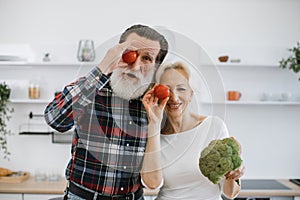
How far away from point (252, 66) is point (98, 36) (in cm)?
115

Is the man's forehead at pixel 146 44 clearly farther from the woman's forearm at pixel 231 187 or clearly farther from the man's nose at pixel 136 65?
the woman's forearm at pixel 231 187

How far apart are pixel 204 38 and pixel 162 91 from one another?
202cm

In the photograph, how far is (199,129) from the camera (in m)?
0.97

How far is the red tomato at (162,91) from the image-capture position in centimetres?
85

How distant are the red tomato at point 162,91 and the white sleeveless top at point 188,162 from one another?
13 centimetres

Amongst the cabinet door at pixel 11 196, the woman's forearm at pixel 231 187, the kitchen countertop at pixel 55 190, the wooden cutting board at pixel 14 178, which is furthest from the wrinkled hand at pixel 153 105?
the wooden cutting board at pixel 14 178

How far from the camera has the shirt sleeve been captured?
911mm

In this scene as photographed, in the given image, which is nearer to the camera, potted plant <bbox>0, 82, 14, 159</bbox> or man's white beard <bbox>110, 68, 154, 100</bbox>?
man's white beard <bbox>110, 68, 154, 100</bbox>

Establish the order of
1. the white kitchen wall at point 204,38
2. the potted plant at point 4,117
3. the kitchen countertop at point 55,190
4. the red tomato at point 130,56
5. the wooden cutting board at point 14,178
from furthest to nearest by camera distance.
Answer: the white kitchen wall at point 204,38, the potted plant at point 4,117, the wooden cutting board at point 14,178, the kitchen countertop at point 55,190, the red tomato at point 130,56

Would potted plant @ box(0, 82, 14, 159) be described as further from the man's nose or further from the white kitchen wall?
the man's nose

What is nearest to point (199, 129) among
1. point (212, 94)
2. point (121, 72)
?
point (212, 94)

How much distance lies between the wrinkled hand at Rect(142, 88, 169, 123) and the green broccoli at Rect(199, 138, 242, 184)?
0.18 m

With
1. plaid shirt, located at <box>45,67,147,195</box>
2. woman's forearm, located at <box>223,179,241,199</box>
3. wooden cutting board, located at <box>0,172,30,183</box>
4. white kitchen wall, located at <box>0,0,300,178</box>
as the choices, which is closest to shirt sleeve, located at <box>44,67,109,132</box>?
plaid shirt, located at <box>45,67,147,195</box>

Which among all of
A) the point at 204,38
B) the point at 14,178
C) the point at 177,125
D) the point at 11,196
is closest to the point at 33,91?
the point at 14,178
